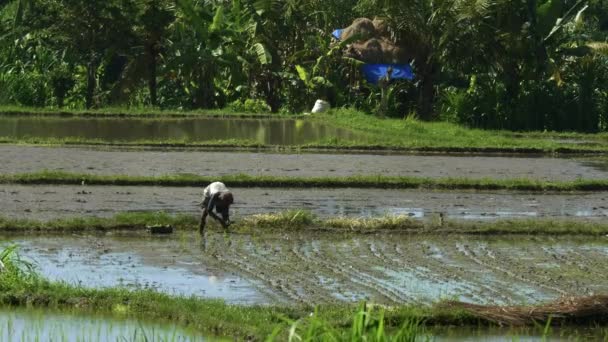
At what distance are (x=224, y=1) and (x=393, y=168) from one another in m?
13.5

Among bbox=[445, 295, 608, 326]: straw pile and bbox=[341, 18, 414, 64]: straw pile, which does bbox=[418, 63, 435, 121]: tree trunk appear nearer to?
bbox=[341, 18, 414, 64]: straw pile

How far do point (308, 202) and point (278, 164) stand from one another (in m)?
3.50

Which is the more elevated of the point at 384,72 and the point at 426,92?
the point at 384,72

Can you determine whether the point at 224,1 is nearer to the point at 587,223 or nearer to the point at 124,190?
the point at 124,190

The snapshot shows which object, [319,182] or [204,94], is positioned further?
[204,94]

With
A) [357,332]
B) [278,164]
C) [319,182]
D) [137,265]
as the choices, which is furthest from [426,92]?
[357,332]

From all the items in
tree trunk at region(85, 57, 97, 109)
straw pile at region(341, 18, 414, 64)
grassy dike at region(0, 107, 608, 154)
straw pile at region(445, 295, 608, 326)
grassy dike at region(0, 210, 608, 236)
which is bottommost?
straw pile at region(445, 295, 608, 326)

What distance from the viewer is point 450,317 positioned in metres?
7.45

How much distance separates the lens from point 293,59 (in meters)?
27.2

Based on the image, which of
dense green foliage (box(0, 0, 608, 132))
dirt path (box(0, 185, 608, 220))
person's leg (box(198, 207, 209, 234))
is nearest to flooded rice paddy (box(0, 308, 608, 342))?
person's leg (box(198, 207, 209, 234))

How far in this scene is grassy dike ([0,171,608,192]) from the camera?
14.2 metres

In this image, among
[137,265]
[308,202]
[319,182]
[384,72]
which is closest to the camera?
[137,265]

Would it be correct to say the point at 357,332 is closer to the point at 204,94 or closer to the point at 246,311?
the point at 246,311

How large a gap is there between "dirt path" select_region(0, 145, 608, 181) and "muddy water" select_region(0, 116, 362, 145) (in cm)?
182
